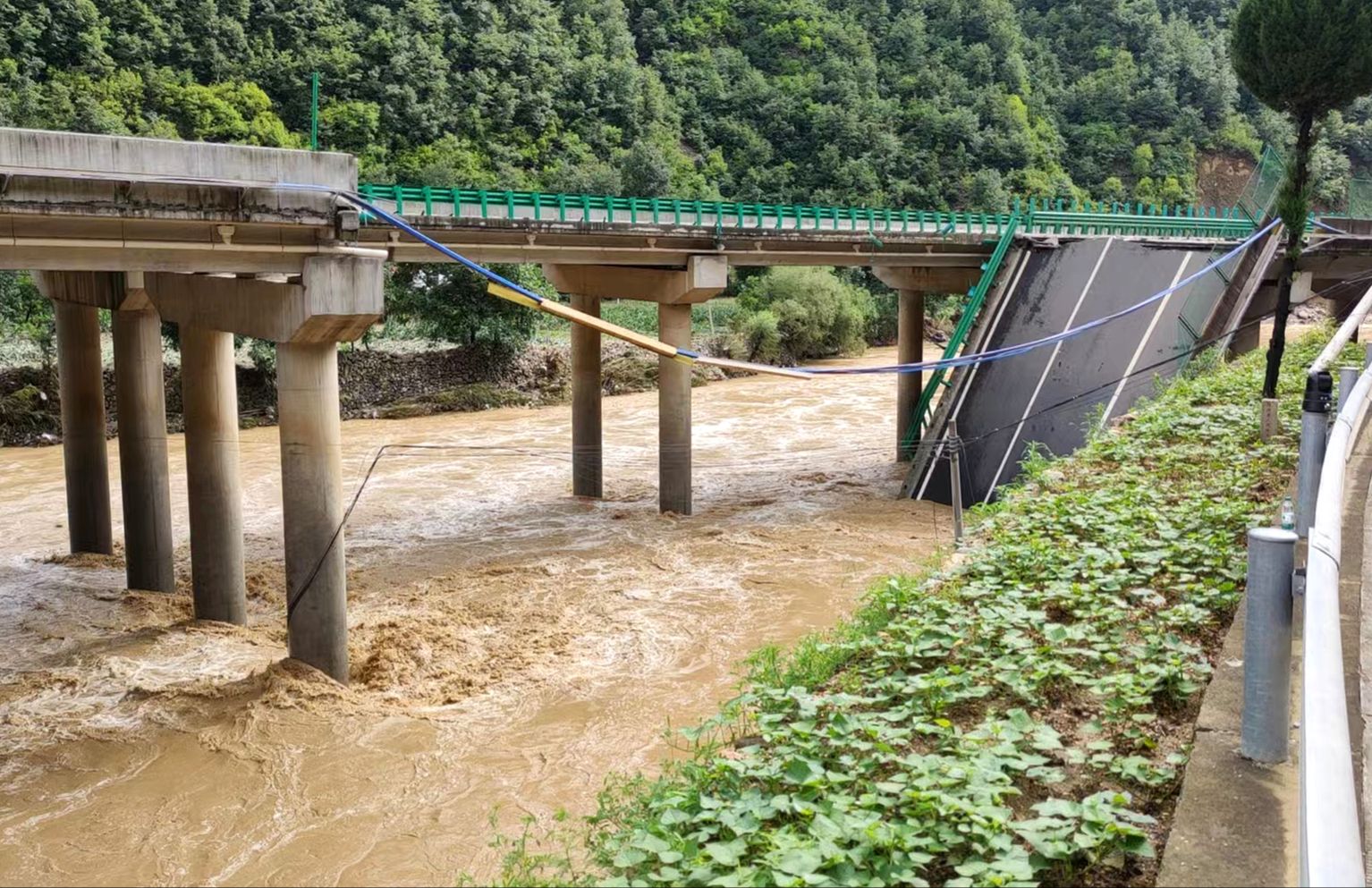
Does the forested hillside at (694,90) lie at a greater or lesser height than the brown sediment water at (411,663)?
greater

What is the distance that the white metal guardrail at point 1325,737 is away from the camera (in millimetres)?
2262

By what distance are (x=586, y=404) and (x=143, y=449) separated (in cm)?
1039

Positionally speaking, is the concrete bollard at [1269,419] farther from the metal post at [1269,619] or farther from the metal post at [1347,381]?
the metal post at [1269,619]

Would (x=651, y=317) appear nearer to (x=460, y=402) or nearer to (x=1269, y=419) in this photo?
(x=460, y=402)

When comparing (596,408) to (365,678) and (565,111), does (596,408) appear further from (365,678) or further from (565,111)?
(565,111)

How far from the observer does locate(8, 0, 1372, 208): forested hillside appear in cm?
5453

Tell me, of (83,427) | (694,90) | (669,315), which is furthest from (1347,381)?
(694,90)

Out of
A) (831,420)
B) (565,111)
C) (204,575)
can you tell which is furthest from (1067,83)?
(204,575)

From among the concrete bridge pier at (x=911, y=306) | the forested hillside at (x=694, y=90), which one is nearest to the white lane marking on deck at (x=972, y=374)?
the concrete bridge pier at (x=911, y=306)

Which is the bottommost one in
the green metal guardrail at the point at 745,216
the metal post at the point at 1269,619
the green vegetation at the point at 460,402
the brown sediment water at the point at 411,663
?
the brown sediment water at the point at 411,663

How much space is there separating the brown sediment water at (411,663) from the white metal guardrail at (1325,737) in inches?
232

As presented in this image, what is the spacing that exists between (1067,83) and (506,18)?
41148 mm

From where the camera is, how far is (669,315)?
79.0 feet

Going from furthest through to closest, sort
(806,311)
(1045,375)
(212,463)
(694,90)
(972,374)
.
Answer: (694,90)
(806,311)
(972,374)
(1045,375)
(212,463)
